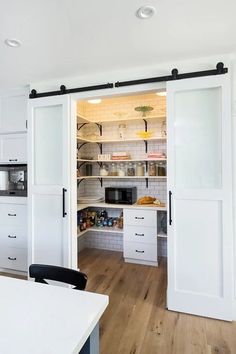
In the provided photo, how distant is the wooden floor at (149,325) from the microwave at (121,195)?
3.62ft

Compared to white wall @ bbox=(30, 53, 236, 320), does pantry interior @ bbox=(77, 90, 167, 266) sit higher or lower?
lower

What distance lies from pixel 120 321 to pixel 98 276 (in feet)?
3.14

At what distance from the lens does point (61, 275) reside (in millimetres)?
1300

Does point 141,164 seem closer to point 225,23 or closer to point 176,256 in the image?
point 176,256

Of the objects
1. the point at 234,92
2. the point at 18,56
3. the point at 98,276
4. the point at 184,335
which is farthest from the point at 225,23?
the point at 98,276

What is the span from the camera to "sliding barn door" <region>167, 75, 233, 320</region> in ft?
6.87

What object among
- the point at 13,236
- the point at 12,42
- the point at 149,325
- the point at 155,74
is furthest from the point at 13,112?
the point at 149,325

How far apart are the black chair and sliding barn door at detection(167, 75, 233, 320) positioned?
123 cm

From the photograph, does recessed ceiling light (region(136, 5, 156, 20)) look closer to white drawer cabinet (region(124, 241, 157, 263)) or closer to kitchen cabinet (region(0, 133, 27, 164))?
kitchen cabinet (region(0, 133, 27, 164))

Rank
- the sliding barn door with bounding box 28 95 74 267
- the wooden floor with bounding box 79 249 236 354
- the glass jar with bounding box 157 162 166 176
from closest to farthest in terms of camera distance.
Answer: the wooden floor with bounding box 79 249 236 354
the sliding barn door with bounding box 28 95 74 267
the glass jar with bounding box 157 162 166 176

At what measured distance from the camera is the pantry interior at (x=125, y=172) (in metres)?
3.33

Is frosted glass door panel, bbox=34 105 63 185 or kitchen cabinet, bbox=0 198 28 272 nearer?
frosted glass door panel, bbox=34 105 63 185

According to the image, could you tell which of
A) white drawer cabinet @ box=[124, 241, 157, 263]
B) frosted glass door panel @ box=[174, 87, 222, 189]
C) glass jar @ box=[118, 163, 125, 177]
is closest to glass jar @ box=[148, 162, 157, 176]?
glass jar @ box=[118, 163, 125, 177]

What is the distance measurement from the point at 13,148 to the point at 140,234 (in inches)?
81.7
